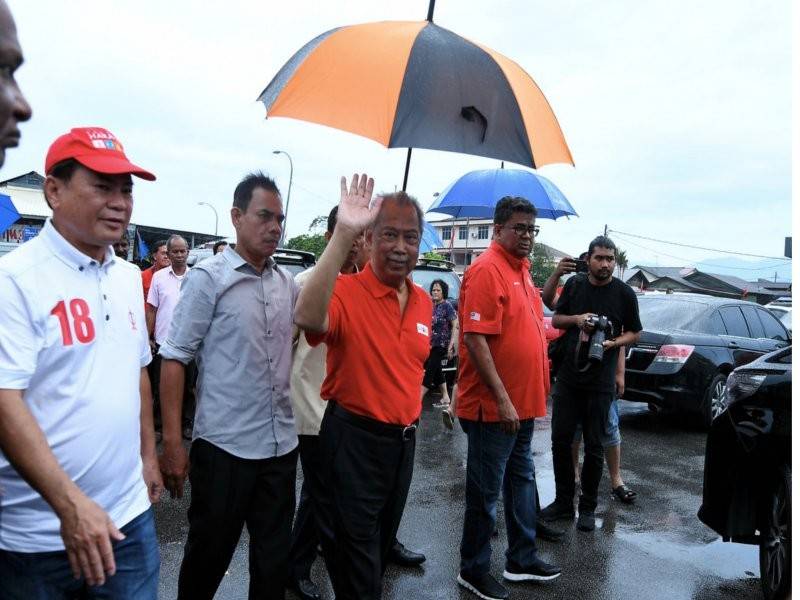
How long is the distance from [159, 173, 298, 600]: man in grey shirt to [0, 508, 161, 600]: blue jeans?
542mm

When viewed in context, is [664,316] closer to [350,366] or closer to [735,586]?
[735,586]

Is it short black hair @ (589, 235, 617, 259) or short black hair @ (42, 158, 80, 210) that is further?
short black hair @ (589, 235, 617, 259)

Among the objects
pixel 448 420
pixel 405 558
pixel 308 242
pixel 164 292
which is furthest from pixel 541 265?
pixel 448 420

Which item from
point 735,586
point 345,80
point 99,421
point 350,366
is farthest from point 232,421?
point 735,586

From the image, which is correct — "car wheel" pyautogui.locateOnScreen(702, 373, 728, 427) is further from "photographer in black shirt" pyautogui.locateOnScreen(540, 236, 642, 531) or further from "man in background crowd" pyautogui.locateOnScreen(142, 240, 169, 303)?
"man in background crowd" pyautogui.locateOnScreen(142, 240, 169, 303)

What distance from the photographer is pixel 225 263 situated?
8.93 ft

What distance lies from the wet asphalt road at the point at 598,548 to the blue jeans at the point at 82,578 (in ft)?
5.27

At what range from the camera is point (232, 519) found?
2605mm

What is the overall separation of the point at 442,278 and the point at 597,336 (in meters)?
5.11

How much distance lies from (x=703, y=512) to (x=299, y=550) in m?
2.36

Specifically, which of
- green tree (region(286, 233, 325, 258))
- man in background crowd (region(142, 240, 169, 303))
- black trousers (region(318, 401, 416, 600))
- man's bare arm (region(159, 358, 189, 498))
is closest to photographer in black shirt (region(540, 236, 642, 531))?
black trousers (region(318, 401, 416, 600))

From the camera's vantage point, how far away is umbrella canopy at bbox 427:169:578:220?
6129mm

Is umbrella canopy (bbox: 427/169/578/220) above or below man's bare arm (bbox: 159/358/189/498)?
above

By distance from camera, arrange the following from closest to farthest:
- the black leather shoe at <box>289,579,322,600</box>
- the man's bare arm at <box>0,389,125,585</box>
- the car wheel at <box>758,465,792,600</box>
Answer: the man's bare arm at <box>0,389,125,585</box> → the car wheel at <box>758,465,792,600</box> → the black leather shoe at <box>289,579,322,600</box>
